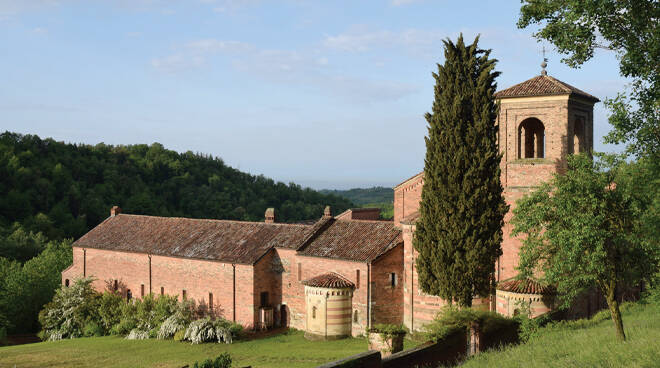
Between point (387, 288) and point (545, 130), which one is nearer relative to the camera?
point (545, 130)

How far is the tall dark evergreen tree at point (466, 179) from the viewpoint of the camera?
2436 centimetres

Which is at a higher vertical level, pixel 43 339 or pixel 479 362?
pixel 479 362

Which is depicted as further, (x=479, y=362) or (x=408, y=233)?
(x=408, y=233)

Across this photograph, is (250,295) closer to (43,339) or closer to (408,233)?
(408,233)

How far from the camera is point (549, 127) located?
26109mm

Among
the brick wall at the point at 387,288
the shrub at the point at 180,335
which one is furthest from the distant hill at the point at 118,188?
the brick wall at the point at 387,288

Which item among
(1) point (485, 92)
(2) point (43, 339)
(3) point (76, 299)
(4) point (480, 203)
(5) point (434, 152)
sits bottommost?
(2) point (43, 339)

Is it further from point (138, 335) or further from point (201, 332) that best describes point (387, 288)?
point (138, 335)

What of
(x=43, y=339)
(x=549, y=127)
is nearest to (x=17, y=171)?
(x=43, y=339)

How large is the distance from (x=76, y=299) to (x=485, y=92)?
30029 millimetres

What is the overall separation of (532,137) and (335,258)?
12461mm

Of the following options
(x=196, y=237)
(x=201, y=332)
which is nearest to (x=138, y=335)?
(x=201, y=332)

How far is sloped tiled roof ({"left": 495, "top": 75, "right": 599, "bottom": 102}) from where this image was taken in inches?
1021

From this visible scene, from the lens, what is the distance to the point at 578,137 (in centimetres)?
2797
